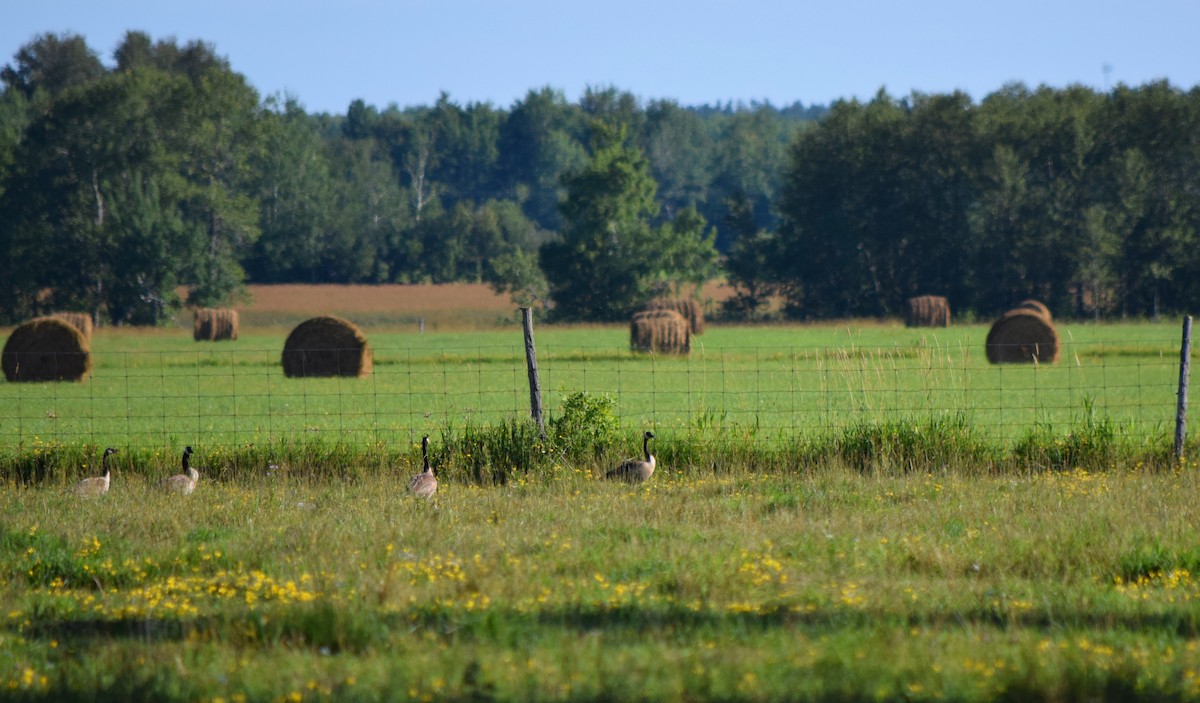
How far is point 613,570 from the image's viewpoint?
7750mm

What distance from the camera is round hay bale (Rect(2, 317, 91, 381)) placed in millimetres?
29812

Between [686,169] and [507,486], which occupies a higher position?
[686,169]

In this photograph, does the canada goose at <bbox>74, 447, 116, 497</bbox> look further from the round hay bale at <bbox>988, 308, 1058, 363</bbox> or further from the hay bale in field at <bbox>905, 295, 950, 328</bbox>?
the hay bale in field at <bbox>905, 295, 950, 328</bbox>

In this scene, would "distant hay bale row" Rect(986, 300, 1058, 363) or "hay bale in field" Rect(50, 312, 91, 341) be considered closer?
"distant hay bale row" Rect(986, 300, 1058, 363)

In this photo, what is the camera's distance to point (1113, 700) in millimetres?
5285

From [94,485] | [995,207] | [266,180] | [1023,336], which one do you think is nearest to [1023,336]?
[1023,336]

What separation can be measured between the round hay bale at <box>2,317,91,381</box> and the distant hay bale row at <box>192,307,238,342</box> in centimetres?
1728

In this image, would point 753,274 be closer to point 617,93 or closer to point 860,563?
point 860,563

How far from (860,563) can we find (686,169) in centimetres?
12739

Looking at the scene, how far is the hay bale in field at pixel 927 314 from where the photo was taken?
5316 centimetres

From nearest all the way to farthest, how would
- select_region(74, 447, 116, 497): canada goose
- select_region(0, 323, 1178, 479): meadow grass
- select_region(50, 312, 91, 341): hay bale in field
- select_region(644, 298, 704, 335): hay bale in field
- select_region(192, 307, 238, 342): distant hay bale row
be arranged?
select_region(74, 447, 116, 497): canada goose → select_region(0, 323, 1178, 479): meadow grass → select_region(50, 312, 91, 341): hay bale in field → select_region(644, 298, 704, 335): hay bale in field → select_region(192, 307, 238, 342): distant hay bale row

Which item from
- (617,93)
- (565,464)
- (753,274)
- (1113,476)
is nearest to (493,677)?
(565,464)

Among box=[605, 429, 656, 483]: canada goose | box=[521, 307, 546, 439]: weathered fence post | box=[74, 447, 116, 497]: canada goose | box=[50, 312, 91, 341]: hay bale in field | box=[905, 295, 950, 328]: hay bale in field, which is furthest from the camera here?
box=[905, 295, 950, 328]: hay bale in field

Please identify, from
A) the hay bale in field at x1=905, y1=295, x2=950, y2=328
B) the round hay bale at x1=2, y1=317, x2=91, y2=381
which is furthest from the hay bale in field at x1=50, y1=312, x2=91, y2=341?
the hay bale in field at x1=905, y1=295, x2=950, y2=328
